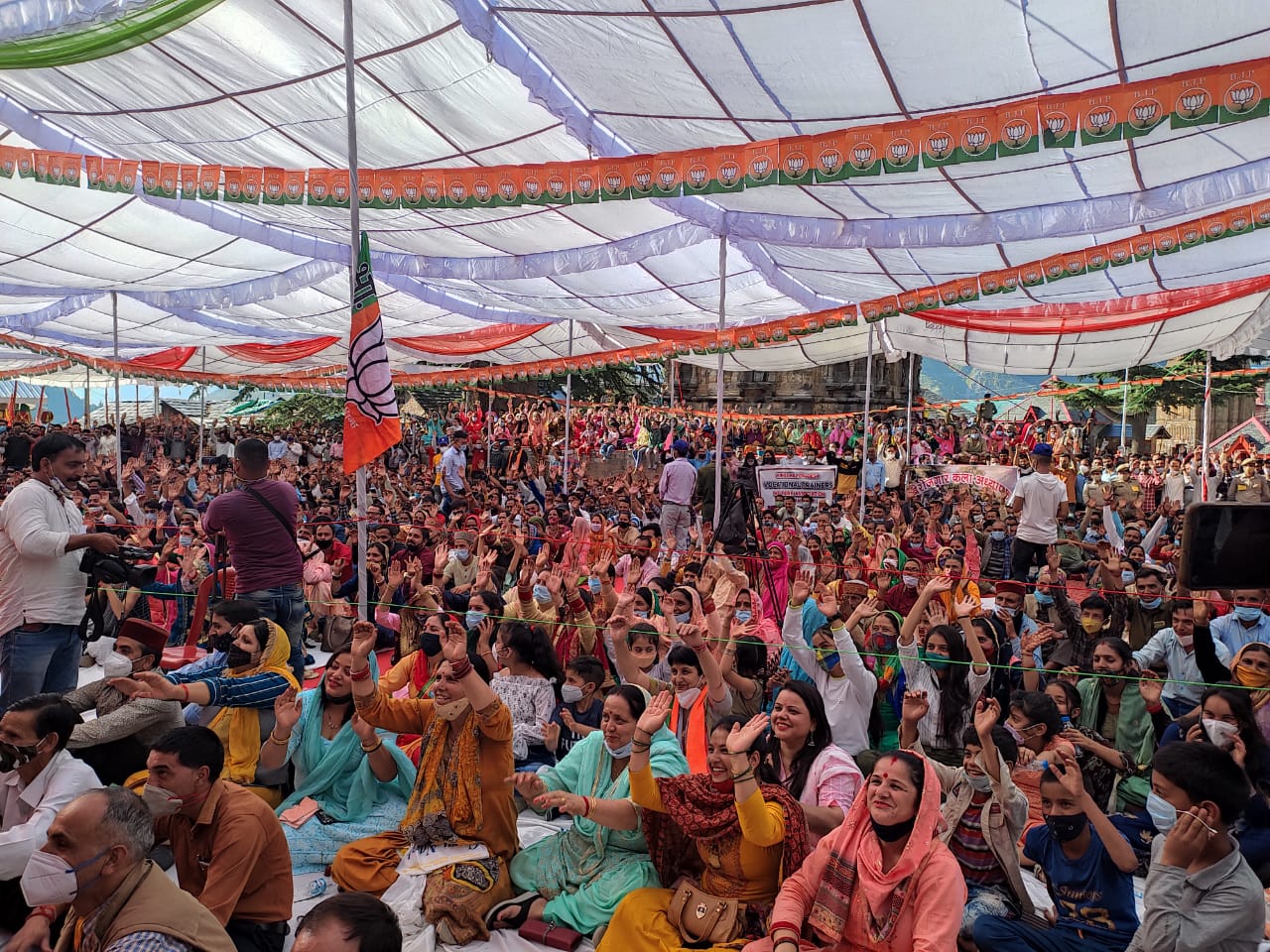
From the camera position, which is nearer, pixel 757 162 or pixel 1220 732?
pixel 1220 732

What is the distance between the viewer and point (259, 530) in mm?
4465

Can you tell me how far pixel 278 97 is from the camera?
5316 millimetres

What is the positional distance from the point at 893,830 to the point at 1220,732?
1570 mm

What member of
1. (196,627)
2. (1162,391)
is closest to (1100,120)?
(196,627)

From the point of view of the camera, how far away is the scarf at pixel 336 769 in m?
3.84

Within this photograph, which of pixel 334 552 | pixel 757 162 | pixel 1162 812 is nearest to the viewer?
pixel 1162 812

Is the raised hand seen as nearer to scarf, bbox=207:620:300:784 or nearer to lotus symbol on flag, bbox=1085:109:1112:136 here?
scarf, bbox=207:620:300:784

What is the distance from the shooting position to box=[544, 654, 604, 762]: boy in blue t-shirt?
4.14 metres

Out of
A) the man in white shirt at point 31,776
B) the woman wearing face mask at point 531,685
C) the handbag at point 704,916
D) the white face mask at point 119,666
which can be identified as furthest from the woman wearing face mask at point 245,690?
the handbag at point 704,916

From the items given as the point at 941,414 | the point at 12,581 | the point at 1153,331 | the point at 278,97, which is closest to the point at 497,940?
the point at 12,581

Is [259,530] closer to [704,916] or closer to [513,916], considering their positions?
[513,916]

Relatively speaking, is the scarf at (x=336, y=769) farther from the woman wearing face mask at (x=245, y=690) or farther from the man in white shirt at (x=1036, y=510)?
the man in white shirt at (x=1036, y=510)

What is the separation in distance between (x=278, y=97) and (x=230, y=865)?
4343mm

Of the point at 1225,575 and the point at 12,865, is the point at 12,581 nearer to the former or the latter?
the point at 12,865
